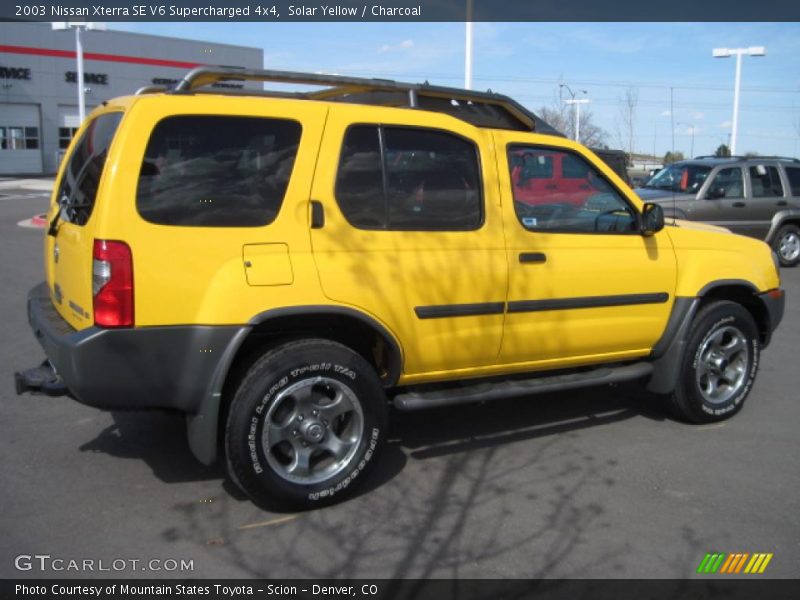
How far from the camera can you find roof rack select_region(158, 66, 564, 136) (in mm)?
3871

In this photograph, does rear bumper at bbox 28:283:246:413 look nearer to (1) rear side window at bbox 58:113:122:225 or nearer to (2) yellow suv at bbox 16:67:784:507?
(2) yellow suv at bbox 16:67:784:507

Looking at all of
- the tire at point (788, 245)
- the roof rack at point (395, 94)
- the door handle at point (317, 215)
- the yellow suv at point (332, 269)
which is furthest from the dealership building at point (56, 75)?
the door handle at point (317, 215)

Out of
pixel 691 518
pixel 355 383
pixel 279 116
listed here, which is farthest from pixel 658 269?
pixel 279 116

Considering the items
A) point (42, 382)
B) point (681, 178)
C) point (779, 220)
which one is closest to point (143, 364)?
point (42, 382)

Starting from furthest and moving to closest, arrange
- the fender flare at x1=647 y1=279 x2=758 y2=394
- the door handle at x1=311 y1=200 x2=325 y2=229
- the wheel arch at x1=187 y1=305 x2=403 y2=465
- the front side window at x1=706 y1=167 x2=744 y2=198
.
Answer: the front side window at x1=706 y1=167 x2=744 y2=198 < the fender flare at x1=647 y1=279 x2=758 y2=394 < the door handle at x1=311 y1=200 x2=325 y2=229 < the wheel arch at x1=187 y1=305 x2=403 y2=465

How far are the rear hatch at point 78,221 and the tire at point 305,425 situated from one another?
883 mm

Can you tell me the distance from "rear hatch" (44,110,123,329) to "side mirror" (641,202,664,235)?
10.3ft

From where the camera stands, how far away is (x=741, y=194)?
12695mm

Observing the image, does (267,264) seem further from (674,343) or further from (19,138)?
(19,138)

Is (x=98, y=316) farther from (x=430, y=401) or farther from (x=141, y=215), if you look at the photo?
(x=430, y=401)

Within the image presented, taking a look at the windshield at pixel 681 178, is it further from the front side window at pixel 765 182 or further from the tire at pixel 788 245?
the tire at pixel 788 245

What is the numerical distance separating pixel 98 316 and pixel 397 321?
1.48 m

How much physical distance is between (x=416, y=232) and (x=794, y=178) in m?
11.9

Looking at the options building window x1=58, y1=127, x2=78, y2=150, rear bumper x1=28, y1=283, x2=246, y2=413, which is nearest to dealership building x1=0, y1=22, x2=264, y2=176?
building window x1=58, y1=127, x2=78, y2=150
